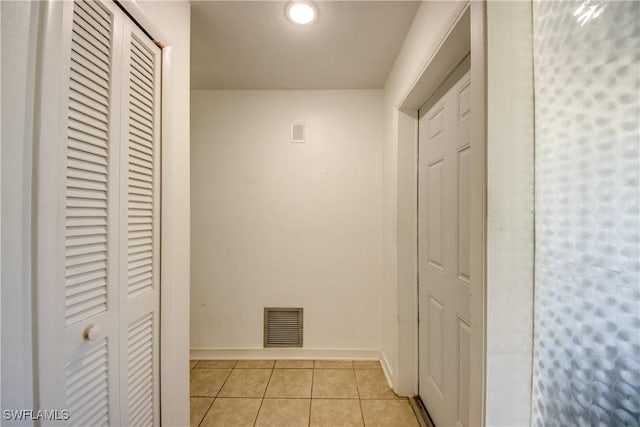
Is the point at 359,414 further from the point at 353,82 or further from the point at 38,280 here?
the point at 353,82

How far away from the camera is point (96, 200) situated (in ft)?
2.53

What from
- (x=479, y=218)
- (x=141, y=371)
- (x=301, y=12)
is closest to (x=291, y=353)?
(x=141, y=371)

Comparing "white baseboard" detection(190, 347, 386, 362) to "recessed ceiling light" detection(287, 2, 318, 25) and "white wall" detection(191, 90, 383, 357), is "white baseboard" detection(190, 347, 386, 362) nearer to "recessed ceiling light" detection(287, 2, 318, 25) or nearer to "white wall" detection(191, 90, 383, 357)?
"white wall" detection(191, 90, 383, 357)

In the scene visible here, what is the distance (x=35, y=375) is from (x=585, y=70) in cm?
150

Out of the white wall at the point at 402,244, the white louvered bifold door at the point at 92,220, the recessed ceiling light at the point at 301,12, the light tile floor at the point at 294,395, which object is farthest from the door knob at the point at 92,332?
the recessed ceiling light at the point at 301,12

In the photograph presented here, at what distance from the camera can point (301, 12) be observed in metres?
1.24

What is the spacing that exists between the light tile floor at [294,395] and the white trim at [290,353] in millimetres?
37

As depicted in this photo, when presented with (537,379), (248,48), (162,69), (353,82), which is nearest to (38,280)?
(162,69)

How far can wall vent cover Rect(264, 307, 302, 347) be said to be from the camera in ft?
6.58

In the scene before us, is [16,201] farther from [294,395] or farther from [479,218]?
[294,395]

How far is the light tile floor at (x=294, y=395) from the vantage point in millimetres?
1386

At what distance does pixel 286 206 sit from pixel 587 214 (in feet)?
5.86

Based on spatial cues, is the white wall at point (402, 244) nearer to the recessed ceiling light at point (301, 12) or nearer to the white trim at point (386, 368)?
the white trim at point (386, 368)

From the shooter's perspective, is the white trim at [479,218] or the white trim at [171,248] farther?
the white trim at [171,248]
